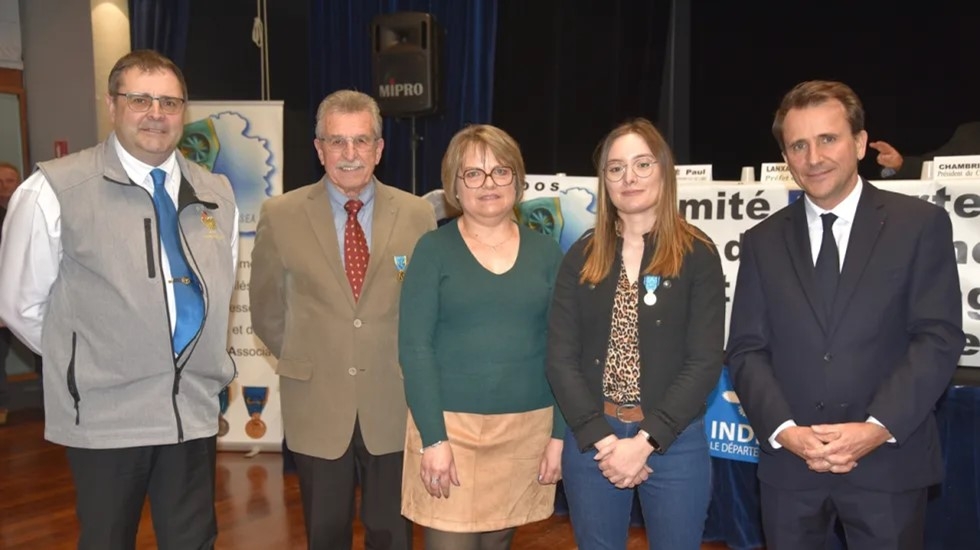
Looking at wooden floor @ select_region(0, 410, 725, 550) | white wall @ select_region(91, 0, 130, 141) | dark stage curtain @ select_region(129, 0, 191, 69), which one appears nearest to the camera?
wooden floor @ select_region(0, 410, 725, 550)

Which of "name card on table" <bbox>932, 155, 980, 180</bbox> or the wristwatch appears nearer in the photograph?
the wristwatch

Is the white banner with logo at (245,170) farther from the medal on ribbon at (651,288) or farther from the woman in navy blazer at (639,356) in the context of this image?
the medal on ribbon at (651,288)

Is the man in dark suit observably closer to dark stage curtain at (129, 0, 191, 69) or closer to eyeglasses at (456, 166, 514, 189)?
eyeglasses at (456, 166, 514, 189)

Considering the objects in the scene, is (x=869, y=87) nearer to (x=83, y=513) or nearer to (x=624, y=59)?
(x=624, y=59)

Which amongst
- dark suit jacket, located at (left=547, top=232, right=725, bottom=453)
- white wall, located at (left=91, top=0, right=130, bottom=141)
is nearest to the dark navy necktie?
dark suit jacket, located at (left=547, top=232, right=725, bottom=453)

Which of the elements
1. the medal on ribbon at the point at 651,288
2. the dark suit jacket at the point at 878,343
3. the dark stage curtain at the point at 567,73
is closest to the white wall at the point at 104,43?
the dark stage curtain at the point at 567,73

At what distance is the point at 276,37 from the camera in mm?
5496

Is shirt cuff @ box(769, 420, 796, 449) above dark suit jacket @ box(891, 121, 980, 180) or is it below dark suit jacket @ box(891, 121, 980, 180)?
below

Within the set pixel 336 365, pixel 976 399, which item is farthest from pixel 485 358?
pixel 976 399

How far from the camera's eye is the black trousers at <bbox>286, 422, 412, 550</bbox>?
7.57 ft

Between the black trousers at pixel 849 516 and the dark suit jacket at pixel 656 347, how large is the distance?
0.35 metres

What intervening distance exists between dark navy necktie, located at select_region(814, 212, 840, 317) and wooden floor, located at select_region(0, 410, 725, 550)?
76.3 inches

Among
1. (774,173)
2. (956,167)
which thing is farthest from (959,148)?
(774,173)

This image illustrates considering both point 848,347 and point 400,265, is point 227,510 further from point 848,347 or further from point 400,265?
point 848,347
